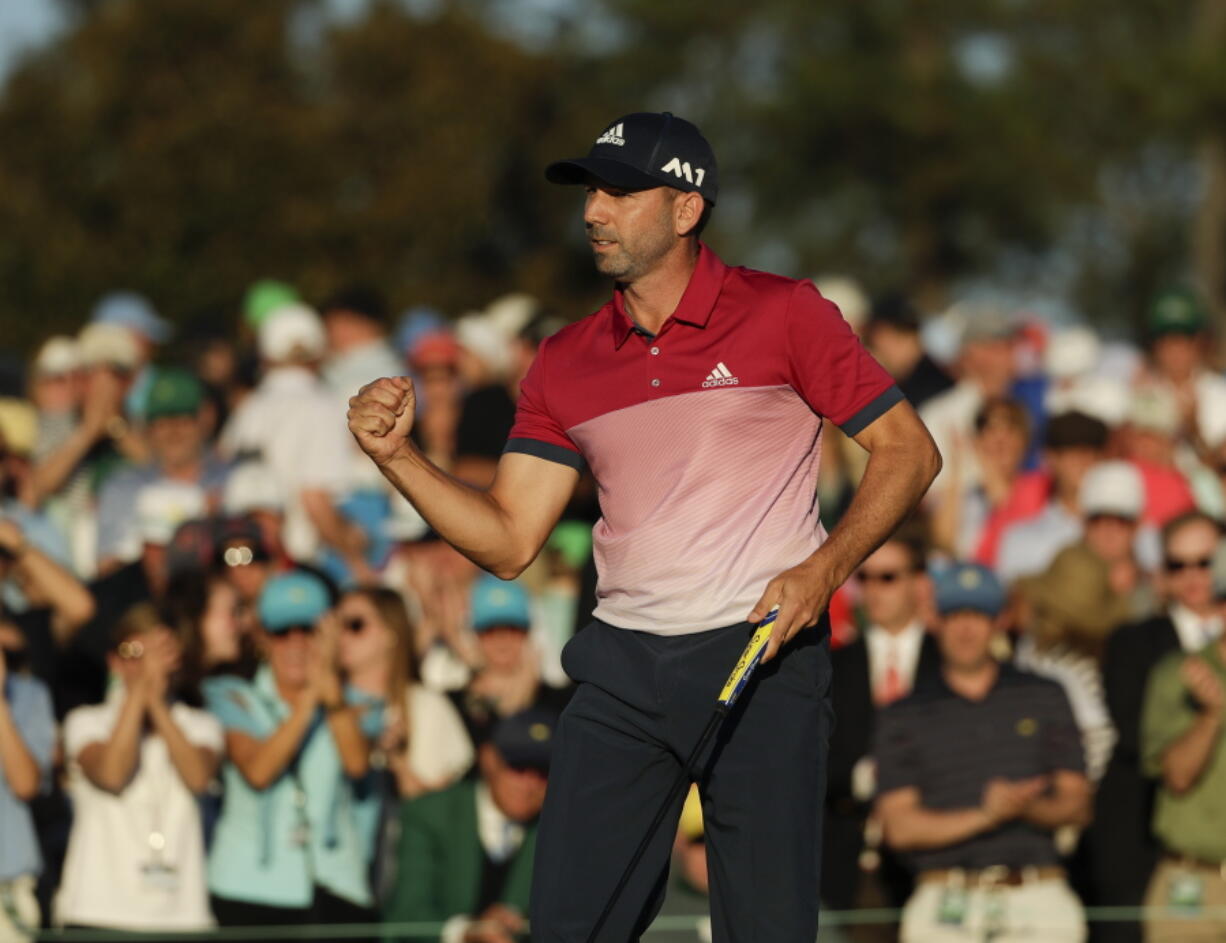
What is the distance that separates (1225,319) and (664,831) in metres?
29.2

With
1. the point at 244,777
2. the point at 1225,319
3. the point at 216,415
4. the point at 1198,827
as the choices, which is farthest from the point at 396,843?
the point at 1225,319

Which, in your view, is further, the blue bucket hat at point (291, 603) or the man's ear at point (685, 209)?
the blue bucket hat at point (291, 603)

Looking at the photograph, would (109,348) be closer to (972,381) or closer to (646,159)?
(972,381)

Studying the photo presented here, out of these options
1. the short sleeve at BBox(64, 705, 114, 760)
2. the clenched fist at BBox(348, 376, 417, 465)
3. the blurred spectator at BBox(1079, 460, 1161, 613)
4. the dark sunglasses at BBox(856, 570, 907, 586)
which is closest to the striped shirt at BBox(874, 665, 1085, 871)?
the dark sunglasses at BBox(856, 570, 907, 586)

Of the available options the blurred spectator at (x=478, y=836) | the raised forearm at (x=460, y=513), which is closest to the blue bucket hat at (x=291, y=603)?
the blurred spectator at (x=478, y=836)

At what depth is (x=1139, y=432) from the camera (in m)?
12.3

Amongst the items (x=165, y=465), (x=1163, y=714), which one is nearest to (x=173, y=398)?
(x=165, y=465)

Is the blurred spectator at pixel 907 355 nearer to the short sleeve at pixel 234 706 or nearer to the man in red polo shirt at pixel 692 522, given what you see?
the short sleeve at pixel 234 706

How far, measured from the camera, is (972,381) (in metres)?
13.0

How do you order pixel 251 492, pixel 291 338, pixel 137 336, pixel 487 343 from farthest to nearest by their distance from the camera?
pixel 137 336 < pixel 487 343 < pixel 291 338 < pixel 251 492

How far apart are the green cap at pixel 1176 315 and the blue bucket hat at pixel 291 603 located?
5221 mm

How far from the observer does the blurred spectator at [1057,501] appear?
11.4 m

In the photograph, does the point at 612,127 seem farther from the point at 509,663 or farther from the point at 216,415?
the point at 216,415

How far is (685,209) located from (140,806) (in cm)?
384
